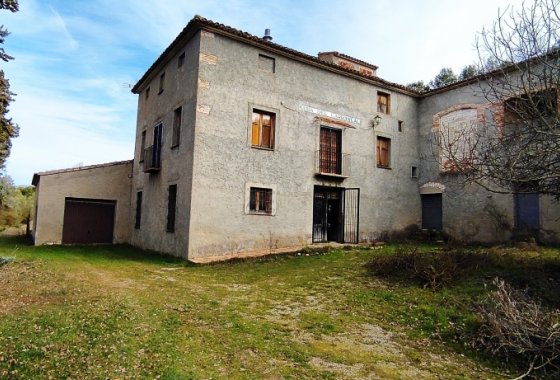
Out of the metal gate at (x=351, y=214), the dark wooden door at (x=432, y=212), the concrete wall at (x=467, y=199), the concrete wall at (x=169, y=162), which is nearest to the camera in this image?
the concrete wall at (x=169, y=162)

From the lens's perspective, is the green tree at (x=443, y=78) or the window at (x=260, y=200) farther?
the green tree at (x=443, y=78)

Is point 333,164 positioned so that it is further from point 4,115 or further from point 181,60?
point 4,115

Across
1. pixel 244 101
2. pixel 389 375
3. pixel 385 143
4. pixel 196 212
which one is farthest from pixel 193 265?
pixel 385 143

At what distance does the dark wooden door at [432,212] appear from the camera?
17.4 m

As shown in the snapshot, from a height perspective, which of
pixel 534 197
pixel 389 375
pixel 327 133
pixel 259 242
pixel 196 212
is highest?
pixel 327 133

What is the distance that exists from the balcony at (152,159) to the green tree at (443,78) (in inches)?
877

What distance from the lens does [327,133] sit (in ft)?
50.8

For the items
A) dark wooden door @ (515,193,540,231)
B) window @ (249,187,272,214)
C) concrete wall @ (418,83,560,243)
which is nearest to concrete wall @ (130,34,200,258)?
window @ (249,187,272,214)

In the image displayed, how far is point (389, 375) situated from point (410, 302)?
293 cm

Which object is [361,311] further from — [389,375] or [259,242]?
[259,242]

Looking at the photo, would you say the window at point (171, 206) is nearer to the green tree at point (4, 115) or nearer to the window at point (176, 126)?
the window at point (176, 126)

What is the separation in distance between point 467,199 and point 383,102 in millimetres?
5460

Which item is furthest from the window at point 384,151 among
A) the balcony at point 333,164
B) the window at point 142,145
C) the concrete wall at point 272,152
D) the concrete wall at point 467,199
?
the window at point 142,145

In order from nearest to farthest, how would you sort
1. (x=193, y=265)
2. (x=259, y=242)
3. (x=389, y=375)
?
(x=389, y=375)
(x=193, y=265)
(x=259, y=242)
